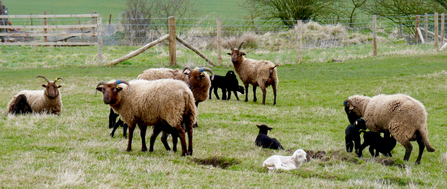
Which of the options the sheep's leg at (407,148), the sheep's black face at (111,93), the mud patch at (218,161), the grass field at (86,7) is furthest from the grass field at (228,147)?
the grass field at (86,7)

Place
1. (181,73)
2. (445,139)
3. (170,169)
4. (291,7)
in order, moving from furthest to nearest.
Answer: (291,7), (181,73), (445,139), (170,169)

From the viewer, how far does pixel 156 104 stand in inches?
314

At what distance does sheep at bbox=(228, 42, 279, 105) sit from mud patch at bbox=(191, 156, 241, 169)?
6786mm

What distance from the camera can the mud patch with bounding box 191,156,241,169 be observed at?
24.1 feet

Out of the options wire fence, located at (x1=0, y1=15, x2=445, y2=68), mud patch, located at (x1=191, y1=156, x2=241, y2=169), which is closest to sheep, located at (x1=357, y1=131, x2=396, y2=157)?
mud patch, located at (x1=191, y1=156, x2=241, y2=169)

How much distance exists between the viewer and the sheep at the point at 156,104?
25.9 feet

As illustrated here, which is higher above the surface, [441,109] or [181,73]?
[181,73]

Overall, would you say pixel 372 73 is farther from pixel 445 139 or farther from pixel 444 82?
pixel 445 139

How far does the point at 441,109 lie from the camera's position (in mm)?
12711

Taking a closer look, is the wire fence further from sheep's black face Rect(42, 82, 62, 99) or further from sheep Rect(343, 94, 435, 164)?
sheep Rect(343, 94, 435, 164)

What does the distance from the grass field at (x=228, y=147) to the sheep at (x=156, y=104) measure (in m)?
0.53

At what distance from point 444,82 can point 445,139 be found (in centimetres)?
724

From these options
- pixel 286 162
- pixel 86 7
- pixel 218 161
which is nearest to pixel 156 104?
pixel 218 161

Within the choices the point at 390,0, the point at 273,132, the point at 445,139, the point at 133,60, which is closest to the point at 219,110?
the point at 273,132
